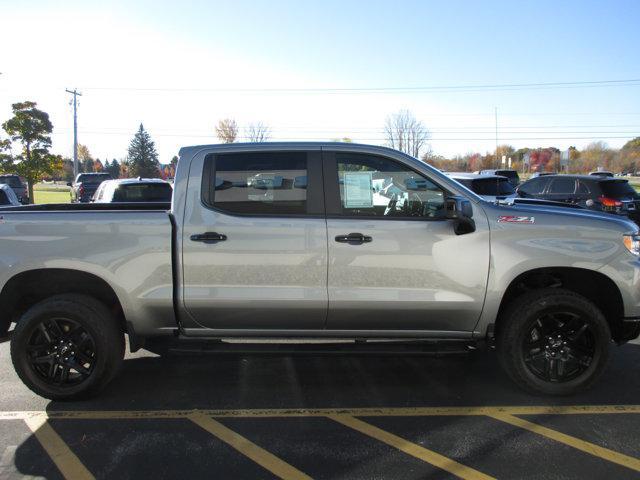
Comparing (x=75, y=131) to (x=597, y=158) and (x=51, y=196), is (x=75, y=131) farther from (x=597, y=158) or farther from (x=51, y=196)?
(x=597, y=158)

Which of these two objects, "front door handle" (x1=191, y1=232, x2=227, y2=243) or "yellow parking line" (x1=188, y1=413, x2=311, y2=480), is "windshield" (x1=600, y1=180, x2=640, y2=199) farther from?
Result: "yellow parking line" (x1=188, y1=413, x2=311, y2=480)

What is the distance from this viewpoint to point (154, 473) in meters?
3.12

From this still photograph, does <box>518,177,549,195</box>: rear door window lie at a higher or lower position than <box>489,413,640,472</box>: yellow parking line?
higher

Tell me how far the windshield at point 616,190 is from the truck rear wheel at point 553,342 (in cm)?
970

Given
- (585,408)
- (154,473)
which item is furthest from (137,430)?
(585,408)

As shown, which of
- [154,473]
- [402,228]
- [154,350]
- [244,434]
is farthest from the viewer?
[154,350]

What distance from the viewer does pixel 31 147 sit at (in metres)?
28.4

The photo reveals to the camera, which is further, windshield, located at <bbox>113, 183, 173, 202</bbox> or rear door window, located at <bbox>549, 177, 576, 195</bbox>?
rear door window, located at <bbox>549, 177, 576, 195</bbox>

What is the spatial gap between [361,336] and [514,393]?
4.56 ft

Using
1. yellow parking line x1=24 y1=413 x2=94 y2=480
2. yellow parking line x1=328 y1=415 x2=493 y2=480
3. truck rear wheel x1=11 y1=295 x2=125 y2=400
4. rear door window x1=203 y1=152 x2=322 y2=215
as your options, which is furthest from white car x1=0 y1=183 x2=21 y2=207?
yellow parking line x1=328 y1=415 x2=493 y2=480

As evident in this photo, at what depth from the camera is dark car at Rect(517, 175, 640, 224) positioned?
12.3 meters

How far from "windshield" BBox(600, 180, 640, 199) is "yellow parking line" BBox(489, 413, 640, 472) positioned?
10403mm

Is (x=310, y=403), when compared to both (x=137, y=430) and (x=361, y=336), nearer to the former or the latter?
(x=361, y=336)

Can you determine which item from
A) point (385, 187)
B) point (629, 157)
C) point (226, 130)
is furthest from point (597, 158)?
point (385, 187)
